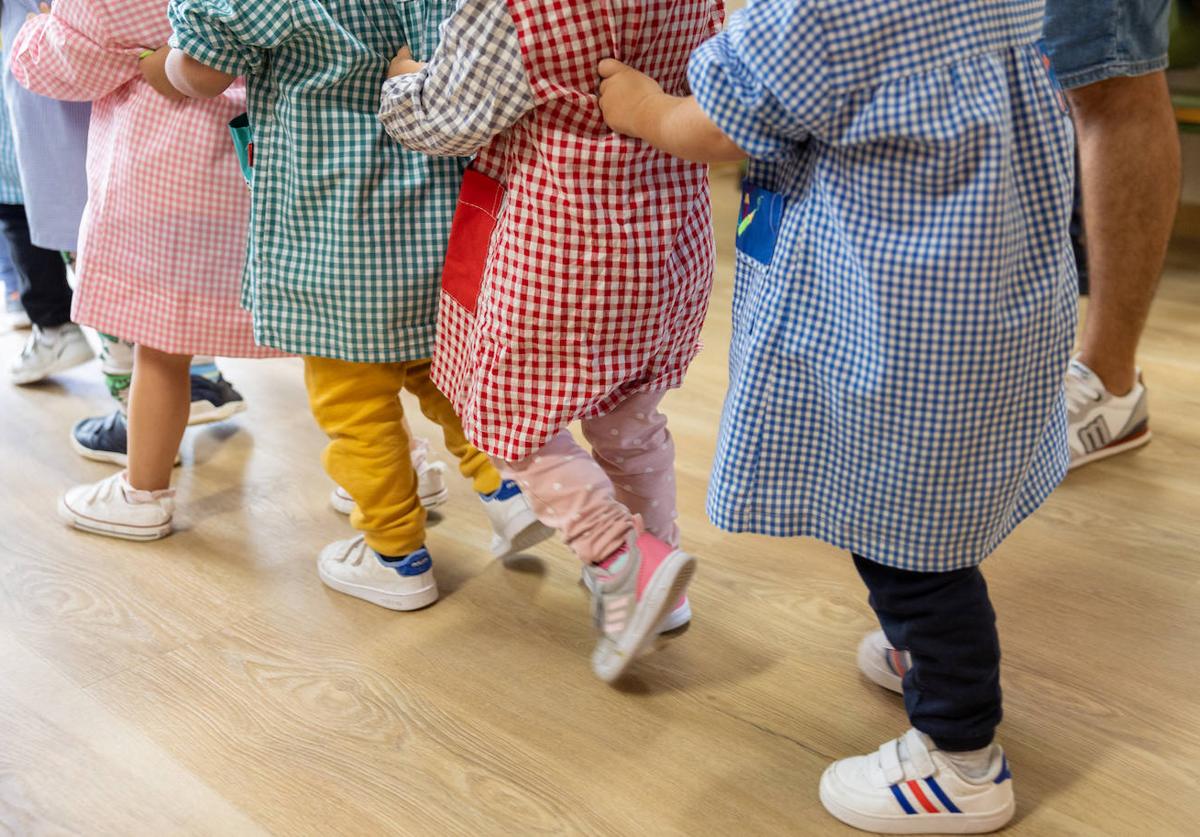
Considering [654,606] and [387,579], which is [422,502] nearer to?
[387,579]

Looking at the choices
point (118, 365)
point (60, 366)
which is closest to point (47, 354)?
point (60, 366)

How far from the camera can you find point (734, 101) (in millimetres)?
771

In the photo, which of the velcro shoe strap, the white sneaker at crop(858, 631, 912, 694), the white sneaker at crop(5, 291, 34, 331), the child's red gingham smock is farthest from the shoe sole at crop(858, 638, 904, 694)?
the white sneaker at crop(5, 291, 34, 331)

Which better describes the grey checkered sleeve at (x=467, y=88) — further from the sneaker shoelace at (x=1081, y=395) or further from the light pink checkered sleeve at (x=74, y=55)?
the sneaker shoelace at (x=1081, y=395)

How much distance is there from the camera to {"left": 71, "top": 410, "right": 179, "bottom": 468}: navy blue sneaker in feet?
5.35

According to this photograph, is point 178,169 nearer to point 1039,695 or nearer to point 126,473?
point 126,473

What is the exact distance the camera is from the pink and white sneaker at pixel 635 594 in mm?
1010

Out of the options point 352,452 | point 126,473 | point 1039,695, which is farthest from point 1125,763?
point 126,473

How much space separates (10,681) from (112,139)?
0.62 m

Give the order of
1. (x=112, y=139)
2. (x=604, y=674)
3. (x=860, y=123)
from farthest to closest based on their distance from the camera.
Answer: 1. (x=112, y=139)
2. (x=604, y=674)
3. (x=860, y=123)

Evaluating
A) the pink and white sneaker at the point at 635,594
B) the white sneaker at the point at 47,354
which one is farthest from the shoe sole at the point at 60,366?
the pink and white sneaker at the point at 635,594

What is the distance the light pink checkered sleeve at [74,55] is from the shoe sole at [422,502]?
1.87ft

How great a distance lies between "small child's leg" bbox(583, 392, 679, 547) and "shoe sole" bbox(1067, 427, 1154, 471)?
69cm

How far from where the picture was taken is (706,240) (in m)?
1.06
